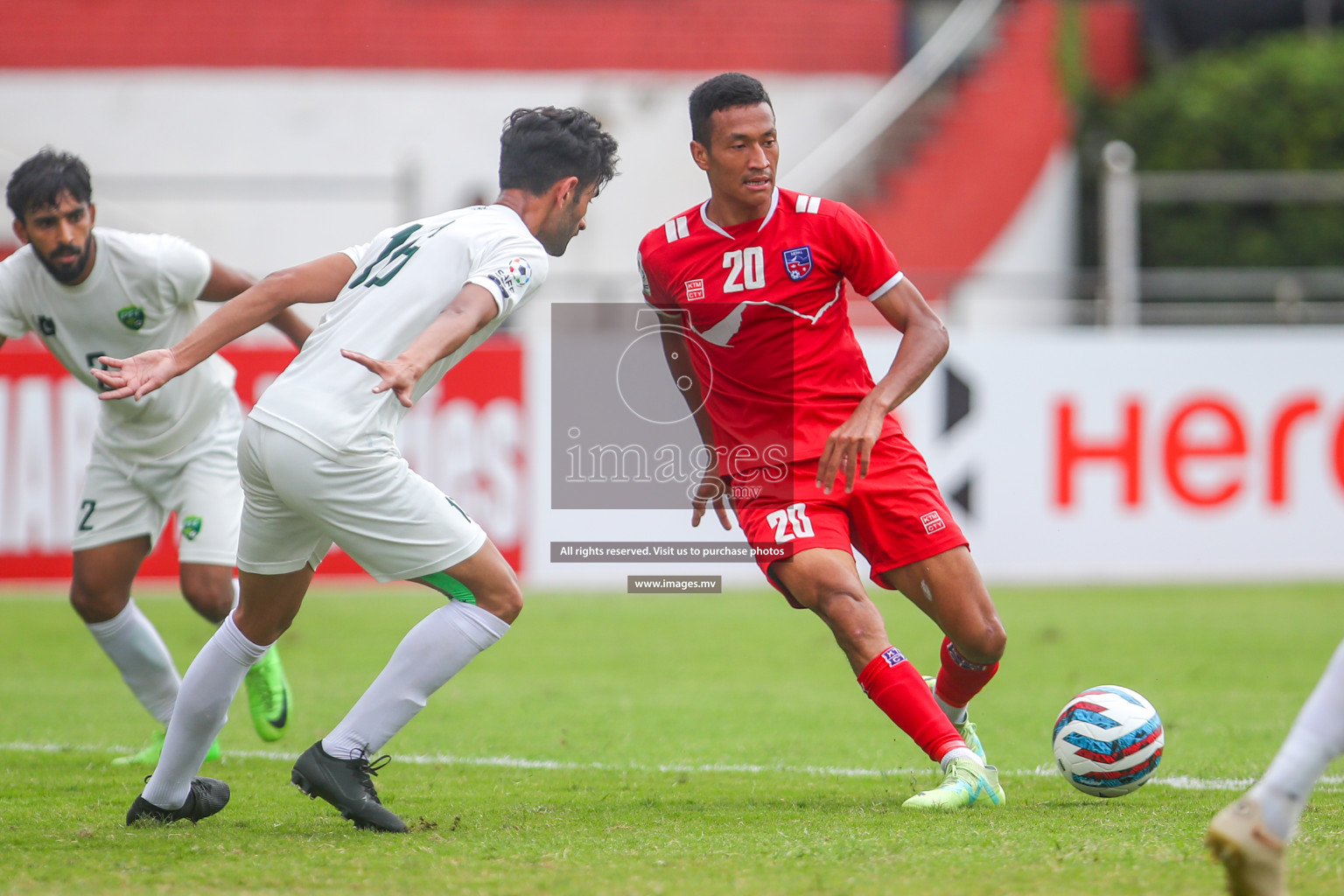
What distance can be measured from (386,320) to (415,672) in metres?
1.05

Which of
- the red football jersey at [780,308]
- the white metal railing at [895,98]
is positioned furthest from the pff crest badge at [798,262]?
the white metal railing at [895,98]

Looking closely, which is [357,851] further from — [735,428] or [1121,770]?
[1121,770]

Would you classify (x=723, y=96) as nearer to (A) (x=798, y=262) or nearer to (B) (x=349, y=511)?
(A) (x=798, y=262)

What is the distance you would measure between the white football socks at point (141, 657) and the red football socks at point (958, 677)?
3134mm

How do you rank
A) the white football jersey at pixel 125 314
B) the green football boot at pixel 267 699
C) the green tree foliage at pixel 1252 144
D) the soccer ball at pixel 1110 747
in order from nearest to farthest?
the soccer ball at pixel 1110 747 → the white football jersey at pixel 125 314 → the green football boot at pixel 267 699 → the green tree foliage at pixel 1252 144

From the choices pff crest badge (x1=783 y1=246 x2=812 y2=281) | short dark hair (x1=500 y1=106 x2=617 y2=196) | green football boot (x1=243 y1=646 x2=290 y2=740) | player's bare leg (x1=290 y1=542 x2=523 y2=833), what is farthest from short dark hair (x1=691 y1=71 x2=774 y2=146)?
green football boot (x1=243 y1=646 x2=290 y2=740)

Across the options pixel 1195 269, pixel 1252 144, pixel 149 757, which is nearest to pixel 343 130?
pixel 1195 269

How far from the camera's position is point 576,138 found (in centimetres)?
455

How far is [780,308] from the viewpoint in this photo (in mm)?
5312

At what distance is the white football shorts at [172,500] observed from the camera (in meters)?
6.11

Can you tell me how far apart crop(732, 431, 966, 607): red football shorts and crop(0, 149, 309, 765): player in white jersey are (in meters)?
1.98

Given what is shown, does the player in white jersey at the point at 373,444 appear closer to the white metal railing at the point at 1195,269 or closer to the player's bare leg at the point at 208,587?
the player's bare leg at the point at 208,587

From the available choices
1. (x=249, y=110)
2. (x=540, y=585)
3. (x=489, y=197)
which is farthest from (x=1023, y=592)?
(x=249, y=110)

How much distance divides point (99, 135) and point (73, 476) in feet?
25.9
